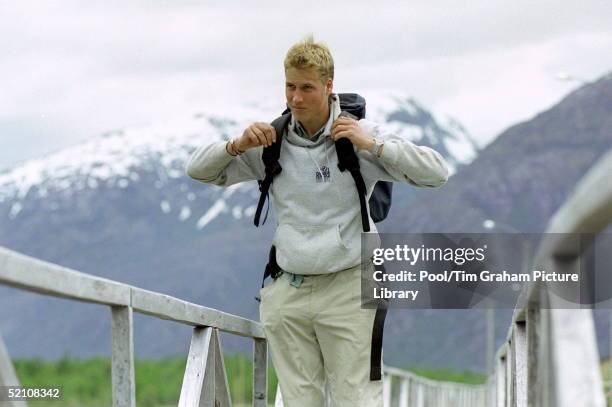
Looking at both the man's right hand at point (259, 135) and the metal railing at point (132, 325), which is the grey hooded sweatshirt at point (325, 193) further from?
the metal railing at point (132, 325)

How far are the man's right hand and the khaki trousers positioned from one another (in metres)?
0.49

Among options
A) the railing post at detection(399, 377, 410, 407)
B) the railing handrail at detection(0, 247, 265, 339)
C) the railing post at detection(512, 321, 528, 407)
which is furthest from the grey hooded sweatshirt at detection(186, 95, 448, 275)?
the railing post at detection(399, 377, 410, 407)

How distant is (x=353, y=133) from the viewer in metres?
5.43

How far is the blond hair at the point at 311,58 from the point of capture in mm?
5383

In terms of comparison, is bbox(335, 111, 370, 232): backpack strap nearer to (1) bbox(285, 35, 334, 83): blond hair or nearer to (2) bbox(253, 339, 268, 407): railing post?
(1) bbox(285, 35, 334, 83): blond hair

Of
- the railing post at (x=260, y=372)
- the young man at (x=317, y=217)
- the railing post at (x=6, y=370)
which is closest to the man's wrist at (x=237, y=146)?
the young man at (x=317, y=217)

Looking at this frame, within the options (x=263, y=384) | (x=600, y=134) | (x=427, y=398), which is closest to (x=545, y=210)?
(x=600, y=134)

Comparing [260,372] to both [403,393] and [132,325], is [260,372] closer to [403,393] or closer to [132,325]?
[132,325]

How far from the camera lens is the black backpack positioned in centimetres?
552

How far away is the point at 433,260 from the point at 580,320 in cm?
342

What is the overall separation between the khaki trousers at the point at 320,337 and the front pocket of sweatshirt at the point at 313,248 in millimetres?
97

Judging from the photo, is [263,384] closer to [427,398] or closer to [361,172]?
[361,172]

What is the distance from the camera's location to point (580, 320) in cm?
296

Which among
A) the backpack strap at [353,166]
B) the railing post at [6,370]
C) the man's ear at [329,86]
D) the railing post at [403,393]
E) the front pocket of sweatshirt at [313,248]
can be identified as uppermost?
the railing post at [403,393]
